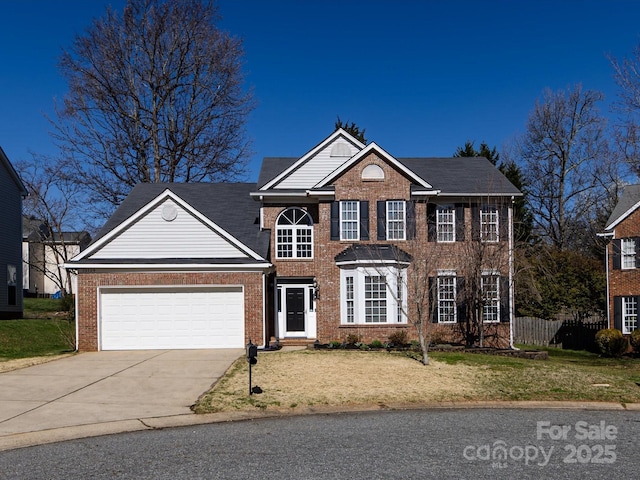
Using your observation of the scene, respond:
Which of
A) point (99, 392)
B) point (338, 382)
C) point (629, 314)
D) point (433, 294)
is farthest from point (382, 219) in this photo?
point (629, 314)

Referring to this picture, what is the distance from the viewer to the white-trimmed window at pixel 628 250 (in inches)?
1094

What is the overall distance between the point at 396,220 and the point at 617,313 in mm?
12546

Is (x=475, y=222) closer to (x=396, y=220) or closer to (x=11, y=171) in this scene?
(x=396, y=220)

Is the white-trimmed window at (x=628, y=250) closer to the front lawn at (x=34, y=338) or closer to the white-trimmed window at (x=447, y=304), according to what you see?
the white-trimmed window at (x=447, y=304)

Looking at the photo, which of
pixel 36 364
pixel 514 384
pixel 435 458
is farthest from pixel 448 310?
pixel 435 458

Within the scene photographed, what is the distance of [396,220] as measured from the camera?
75.6ft

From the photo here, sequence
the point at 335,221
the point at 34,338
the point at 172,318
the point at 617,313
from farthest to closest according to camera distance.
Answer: the point at 617,313 < the point at 34,338 < the point at 335,221 < the point at 172,318

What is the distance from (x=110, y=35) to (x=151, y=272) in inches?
794

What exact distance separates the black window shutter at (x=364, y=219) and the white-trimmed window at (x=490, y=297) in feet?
14.8

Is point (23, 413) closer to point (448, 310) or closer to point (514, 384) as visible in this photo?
point (514, 384)

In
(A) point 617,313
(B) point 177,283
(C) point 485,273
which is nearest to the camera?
(B) point 177,283

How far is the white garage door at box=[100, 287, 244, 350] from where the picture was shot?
20734mm

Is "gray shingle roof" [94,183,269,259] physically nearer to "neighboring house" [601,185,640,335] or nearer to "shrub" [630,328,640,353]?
"shrub" [630,328,640,353]

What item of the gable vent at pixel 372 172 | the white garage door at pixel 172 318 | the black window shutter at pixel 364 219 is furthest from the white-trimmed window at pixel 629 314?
the white garage door at pixel 172 318
